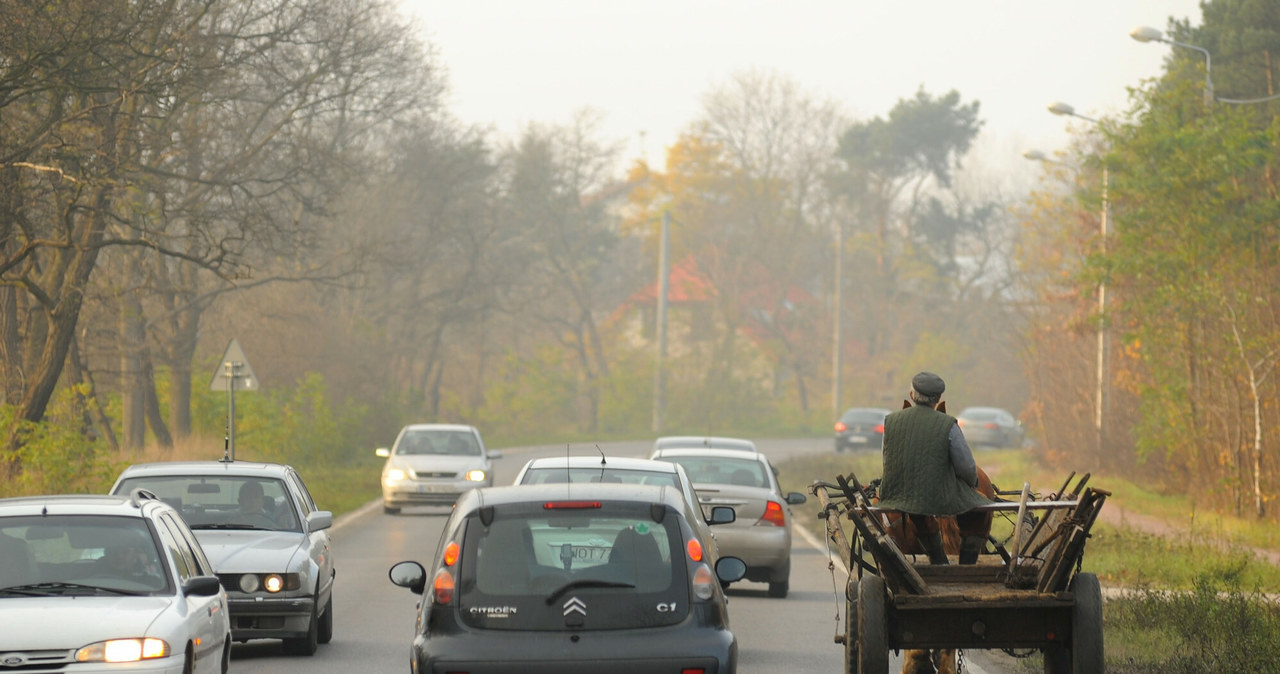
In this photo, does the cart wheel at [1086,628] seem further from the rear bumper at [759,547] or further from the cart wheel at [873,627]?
the rear bumper at [759,547]

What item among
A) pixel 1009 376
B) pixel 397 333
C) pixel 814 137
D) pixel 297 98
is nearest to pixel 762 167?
pixel 814 137

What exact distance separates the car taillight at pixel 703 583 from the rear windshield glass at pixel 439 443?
71.1 ft

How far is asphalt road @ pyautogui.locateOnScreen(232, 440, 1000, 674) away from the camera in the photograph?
469 inches

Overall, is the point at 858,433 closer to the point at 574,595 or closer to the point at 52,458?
the point at 52,458

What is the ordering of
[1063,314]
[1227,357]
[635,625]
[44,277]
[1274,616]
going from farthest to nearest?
[1063,314], [44,277], [1227,357], [1274,616], [635,625]

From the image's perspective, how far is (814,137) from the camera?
8200 centimetres

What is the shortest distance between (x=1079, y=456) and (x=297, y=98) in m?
19.2

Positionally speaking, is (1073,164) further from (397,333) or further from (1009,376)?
(1009,376)

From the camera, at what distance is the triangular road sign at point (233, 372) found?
28144 mm

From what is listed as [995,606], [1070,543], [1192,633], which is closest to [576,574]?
[995,606]

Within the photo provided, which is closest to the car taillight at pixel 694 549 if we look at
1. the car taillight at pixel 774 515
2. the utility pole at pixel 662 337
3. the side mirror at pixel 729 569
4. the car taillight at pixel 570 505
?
the car taillight at pixel 570 505

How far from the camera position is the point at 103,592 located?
8.59m

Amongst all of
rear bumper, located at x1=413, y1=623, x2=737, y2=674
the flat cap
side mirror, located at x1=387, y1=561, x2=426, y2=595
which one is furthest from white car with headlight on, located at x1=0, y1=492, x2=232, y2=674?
the flat cap

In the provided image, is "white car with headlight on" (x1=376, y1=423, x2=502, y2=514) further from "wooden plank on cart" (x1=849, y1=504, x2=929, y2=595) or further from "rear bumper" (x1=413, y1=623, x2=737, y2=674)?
"rear bumper" (x1=413, y1=623, x2=737, y2=674)
